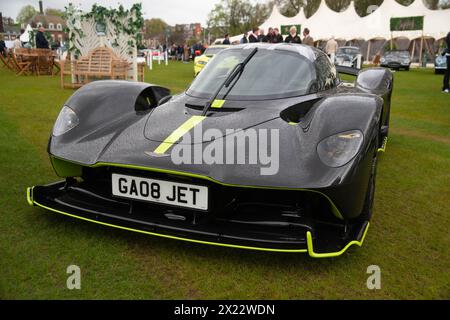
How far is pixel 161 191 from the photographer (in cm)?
225

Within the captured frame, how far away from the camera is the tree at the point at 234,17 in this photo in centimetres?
5712

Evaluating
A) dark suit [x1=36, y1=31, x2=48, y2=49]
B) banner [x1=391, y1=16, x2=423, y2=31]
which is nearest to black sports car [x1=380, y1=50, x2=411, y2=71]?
banner [x1=391, y1=16, x2=423, y2=31]

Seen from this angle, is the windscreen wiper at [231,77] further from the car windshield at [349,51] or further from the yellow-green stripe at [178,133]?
the car windshield at [349,51]

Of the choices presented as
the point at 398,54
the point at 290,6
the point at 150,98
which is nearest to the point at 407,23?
the point at 398,54

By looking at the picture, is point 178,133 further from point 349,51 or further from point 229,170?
point 349,51

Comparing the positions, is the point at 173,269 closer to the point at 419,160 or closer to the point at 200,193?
the point at 200,193

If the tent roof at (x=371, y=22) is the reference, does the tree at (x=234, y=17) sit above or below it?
above

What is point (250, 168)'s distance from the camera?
2.13 meters

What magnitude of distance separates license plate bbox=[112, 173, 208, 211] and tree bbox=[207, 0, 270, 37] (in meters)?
57.1

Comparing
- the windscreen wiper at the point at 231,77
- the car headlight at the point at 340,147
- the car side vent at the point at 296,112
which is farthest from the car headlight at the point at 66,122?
the car headlight at the point at 340,147

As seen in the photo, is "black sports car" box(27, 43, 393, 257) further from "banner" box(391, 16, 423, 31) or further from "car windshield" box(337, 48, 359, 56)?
"banner" box(391, 16, 423, 31)

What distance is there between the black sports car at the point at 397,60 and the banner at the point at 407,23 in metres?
2.29

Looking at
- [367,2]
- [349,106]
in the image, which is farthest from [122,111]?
[367,2]

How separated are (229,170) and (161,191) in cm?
41
